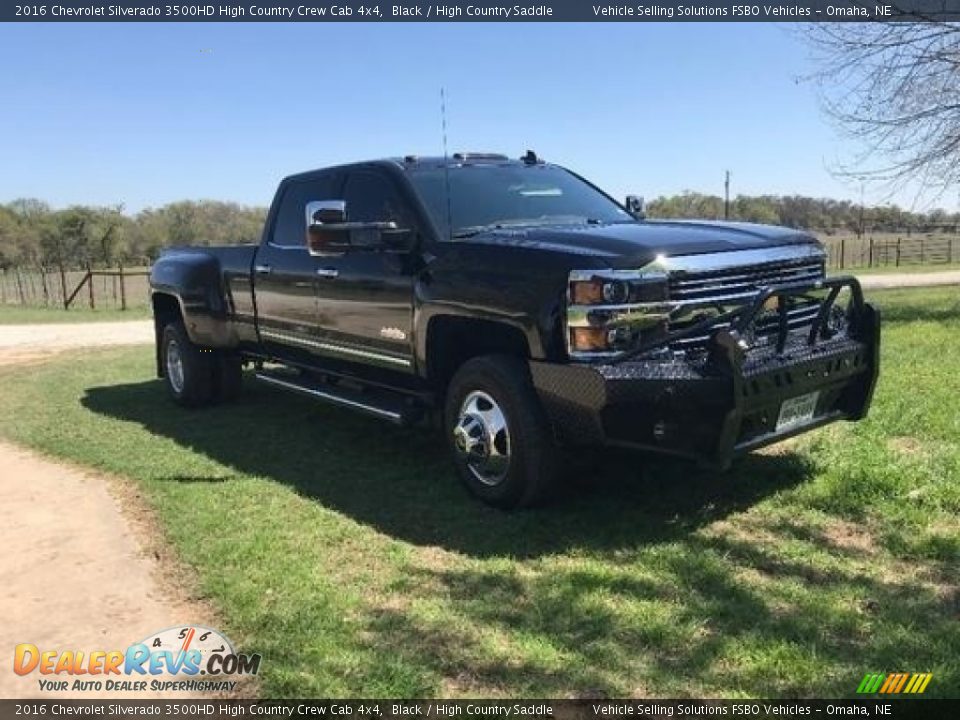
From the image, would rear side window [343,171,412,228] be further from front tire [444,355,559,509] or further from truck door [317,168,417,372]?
front tire [444,355,559,509]

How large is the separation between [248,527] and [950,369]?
6.21 meters

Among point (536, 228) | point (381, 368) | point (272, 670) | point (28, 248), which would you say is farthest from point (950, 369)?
point (28, 248)

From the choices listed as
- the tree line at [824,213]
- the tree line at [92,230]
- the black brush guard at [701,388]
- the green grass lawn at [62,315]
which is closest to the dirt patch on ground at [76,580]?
the black brush guard at [701,388]

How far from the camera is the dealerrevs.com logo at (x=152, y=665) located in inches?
127

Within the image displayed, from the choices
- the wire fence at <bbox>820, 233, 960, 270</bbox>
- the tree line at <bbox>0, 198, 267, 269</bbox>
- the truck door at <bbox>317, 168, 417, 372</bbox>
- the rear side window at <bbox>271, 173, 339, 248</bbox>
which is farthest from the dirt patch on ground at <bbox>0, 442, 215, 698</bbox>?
the tree line at <bbox>0, 198, 267, 269</bbox>

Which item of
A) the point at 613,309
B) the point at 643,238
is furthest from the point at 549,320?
the point at 643,238

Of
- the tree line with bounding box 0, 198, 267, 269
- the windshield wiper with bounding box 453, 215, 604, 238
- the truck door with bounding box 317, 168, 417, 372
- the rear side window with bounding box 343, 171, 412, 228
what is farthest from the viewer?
the tree line with bounding box 0, 198, 267, 269

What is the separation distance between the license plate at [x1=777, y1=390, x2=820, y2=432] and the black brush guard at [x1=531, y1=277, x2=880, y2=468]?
0.09ft

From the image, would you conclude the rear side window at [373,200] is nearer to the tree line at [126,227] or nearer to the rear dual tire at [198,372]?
the rear dual tire at [198,372]

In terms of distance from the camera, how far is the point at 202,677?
3217mm

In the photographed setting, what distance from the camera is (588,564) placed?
13.1 feet

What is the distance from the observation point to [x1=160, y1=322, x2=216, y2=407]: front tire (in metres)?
8.33

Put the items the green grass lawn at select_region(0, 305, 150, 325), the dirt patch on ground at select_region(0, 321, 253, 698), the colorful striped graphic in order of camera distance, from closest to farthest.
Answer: the colorful striped graphic → the dirt patch on ground at select_region(0, 321, 253, 698) → the green grass lawn at select_region(0, 305, 150, 325)

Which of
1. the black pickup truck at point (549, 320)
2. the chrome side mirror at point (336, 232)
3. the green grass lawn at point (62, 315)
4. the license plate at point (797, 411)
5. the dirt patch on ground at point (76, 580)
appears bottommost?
the green grass lawn at point (62, 315)
